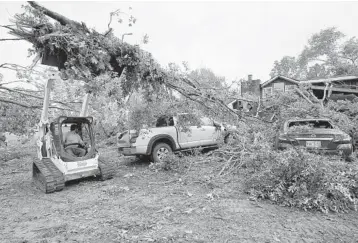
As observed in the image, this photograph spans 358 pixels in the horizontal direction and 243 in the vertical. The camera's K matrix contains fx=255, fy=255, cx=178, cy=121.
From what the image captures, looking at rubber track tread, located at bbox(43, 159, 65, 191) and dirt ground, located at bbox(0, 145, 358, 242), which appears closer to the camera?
dirt ground, located at bbox(0, 145, 358, 242)

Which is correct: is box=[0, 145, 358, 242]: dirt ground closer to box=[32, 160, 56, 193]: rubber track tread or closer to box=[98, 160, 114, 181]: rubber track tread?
box=[32, 160, 56, 193]: rubber track tread

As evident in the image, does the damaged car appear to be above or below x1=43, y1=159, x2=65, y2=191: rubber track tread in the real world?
above

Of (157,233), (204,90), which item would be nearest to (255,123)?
(204,90)

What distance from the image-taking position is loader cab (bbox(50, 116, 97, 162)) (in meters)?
6.29

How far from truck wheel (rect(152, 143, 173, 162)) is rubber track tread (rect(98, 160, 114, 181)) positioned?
5.13 feet

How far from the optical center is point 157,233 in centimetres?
354

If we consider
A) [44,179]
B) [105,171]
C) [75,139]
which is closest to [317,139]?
[105,171]

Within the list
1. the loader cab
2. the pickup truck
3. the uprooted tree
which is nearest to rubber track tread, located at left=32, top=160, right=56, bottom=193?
the loader cab

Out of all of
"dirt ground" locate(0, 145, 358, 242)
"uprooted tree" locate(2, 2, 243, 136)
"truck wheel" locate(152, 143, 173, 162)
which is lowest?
"dirt ground" locate(0, 145, 358, 242)

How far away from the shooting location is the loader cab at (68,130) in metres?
6.29

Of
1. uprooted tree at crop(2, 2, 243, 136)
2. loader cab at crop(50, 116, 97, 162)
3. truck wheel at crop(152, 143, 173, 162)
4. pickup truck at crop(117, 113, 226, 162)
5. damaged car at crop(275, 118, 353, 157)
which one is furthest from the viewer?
truck wheel at crop(152, 143, 173, 162)

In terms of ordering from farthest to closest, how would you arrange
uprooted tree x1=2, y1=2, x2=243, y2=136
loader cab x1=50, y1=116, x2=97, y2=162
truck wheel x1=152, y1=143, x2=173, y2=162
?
truck wheel x1=152, y1=143, x2=173, y2=162 → loader cab x1=50, y1=116, x2=97, y2=162 → uprooted tree x1=2, y1=2, x2=243, y2=136

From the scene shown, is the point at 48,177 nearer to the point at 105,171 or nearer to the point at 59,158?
the point at 59,158

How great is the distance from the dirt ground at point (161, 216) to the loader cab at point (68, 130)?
816 mm
